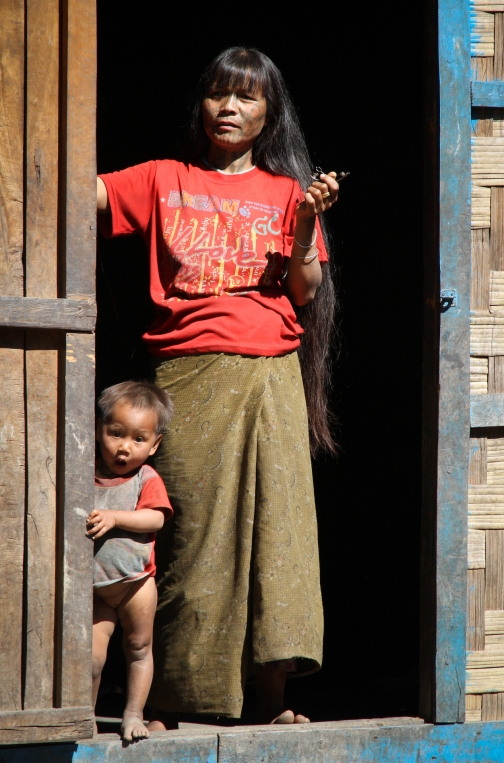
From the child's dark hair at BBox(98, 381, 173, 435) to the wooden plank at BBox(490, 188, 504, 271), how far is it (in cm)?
112

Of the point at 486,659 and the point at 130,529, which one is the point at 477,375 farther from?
the point at 130,529

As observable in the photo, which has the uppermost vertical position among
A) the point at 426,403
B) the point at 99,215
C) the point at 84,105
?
the point at 84,105

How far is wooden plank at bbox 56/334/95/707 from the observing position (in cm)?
262

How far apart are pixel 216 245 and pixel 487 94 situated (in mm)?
962

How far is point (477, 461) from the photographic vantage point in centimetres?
307

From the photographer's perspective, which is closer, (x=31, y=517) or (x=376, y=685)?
(x=31, y=517)

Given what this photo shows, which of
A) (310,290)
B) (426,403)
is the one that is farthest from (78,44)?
(426,403)

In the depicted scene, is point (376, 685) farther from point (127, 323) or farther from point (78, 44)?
point (78, 44)

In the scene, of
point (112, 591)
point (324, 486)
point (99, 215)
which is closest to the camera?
point (112, 591)

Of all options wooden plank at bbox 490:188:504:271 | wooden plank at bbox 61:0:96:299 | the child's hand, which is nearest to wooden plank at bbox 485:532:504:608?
wooden plank at bbox 490:188:504:271

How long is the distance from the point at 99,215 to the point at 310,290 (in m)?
0.71

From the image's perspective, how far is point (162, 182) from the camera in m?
3.10

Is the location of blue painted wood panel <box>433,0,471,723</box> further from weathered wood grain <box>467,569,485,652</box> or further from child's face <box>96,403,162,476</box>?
child's face <box>96,403,162,476</box>

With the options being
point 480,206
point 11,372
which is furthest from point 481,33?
point 11,372
